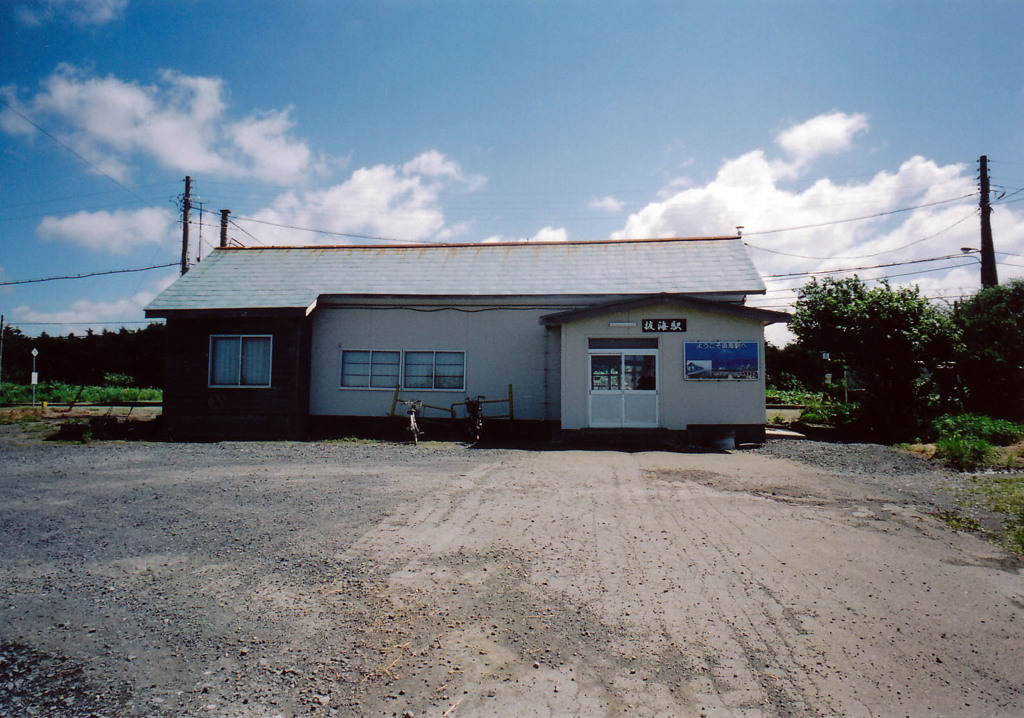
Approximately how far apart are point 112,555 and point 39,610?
1.11 metres

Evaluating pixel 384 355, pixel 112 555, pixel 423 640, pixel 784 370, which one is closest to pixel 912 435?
pixel 384 355

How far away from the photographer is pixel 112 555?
494 centimetres

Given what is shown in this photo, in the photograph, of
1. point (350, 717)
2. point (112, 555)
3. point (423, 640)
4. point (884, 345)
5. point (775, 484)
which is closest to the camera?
point (350, 717)

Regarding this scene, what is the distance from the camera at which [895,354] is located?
45.5 feet

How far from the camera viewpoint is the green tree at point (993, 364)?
15812 mm

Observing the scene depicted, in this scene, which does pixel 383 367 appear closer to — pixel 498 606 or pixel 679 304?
pixel 679 304

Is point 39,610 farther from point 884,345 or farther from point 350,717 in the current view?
point 884,345

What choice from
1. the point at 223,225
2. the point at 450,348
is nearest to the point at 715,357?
the point at 450,348

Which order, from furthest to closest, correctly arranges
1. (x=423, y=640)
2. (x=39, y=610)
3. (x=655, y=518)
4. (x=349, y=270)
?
(x=349, y=270) → (x=655, y=518) → (x=39, y=610) → (x=423, y=640)

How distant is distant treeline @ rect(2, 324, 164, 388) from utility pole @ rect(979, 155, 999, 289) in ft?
153

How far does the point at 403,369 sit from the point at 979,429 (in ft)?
44.4

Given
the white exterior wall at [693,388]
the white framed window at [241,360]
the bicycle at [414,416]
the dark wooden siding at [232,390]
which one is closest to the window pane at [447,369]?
the bicycle at [414,416]

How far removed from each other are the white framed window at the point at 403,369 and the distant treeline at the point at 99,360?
107 feet

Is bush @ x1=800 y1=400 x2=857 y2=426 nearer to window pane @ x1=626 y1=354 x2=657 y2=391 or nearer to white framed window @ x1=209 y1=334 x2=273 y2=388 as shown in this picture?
window pane @ x1=626 y1=354 x2=657 y2=391
